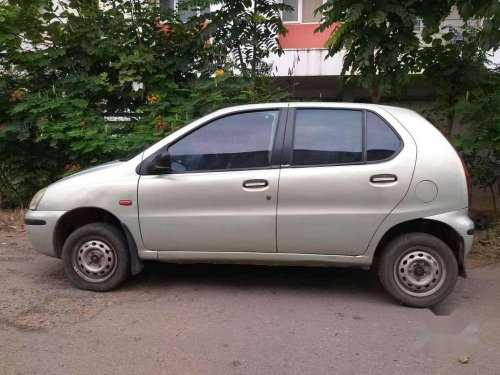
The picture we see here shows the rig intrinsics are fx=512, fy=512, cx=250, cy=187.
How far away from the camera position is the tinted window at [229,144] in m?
4.49

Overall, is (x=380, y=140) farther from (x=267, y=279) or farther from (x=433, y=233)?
(x=267, y=279)

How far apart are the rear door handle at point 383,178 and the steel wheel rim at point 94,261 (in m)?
2.41

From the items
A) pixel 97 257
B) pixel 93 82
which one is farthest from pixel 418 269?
pixel 93 82

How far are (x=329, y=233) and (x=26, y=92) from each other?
5576 mm

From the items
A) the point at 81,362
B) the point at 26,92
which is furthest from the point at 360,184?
the point at 26,92

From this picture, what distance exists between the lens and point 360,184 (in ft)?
14.0

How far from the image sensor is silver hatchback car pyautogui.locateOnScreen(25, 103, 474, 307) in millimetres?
4266

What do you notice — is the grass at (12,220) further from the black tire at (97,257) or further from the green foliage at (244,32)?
the green foliage at (244,32)

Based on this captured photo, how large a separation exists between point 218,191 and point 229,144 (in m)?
0.45

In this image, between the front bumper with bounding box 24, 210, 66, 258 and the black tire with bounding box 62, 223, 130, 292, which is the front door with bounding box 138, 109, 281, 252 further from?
the front bumper with bounding box 24, 210, 66, 258

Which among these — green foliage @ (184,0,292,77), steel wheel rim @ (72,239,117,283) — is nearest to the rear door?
steel wheel rim @ (72,239,117,283)

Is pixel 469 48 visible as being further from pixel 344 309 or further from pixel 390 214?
pixel 344 309

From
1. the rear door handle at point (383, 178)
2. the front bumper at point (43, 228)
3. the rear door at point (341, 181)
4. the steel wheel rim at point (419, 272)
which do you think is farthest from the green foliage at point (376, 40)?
the front bumper at point (43, 228)

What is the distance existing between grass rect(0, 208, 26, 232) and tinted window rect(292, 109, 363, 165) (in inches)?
189
